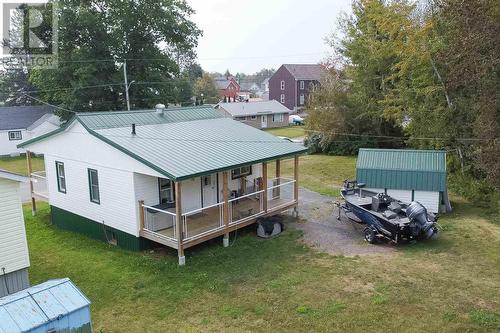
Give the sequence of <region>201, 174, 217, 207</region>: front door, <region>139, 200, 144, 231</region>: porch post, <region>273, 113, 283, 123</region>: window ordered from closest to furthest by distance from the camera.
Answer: <region>139, 200, 144, 231</region>: porch post
<region>201, 174, 217, 207</region>: front door
<region>273, 113, 283, 123</region>: window

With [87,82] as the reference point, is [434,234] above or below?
below

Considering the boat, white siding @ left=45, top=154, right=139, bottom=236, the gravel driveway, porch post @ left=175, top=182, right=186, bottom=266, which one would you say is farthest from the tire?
white siding @ left=45, top=154, right=139, bottom=236

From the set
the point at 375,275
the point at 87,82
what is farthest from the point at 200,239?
the point at 87,82

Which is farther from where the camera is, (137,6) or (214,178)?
(137,6)

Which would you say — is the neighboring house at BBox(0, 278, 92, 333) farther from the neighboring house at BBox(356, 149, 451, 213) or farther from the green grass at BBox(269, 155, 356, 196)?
the green grass at BBox(269, 155, 356, 196)

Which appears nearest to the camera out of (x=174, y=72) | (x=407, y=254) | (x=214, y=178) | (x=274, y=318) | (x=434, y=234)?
A: (x=274, y=318)

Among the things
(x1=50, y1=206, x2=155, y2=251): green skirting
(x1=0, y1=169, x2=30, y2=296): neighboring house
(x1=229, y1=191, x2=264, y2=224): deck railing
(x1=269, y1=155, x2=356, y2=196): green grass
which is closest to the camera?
(x1=0, y1=169, x2=30, y2=296): neighboring house

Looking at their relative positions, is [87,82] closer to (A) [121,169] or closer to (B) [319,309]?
(A) [121,169]

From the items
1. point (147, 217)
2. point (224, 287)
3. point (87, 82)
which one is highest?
point (87, 82)
